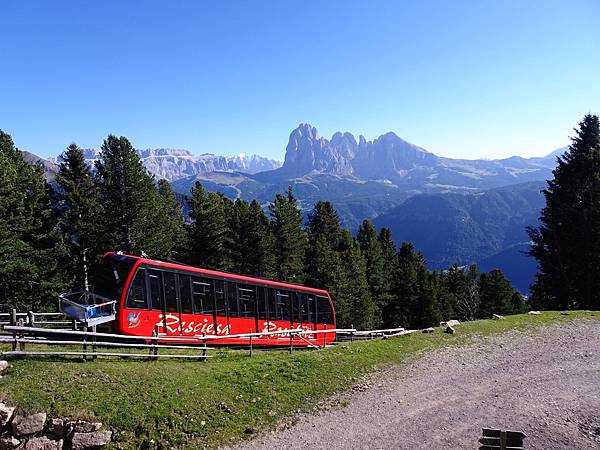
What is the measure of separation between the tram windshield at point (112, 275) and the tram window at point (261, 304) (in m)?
7.28

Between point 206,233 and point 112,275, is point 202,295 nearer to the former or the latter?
point 112,275

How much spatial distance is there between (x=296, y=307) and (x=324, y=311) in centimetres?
323

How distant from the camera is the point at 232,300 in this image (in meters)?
21.3

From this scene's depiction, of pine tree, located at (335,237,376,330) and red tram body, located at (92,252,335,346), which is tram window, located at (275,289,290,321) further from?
pine tree, located at (335,237,376,330)

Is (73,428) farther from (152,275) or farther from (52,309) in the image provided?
(52,309)

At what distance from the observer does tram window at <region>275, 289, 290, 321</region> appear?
24062 mm

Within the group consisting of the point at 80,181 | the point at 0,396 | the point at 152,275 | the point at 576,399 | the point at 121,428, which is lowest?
the point at 576,399

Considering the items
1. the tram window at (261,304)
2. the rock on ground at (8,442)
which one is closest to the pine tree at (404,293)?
the tram window at (261,304)

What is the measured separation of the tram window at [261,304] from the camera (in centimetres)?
2275

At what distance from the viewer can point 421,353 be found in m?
20.3

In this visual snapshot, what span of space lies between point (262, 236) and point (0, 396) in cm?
3469

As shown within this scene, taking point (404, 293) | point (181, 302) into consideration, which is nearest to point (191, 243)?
point (181, 302)

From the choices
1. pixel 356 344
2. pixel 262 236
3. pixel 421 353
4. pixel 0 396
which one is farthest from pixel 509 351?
pixel 262 236

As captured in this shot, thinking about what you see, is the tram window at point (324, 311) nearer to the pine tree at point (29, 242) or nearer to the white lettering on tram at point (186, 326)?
the white lettering on tram at point (186, 326)
